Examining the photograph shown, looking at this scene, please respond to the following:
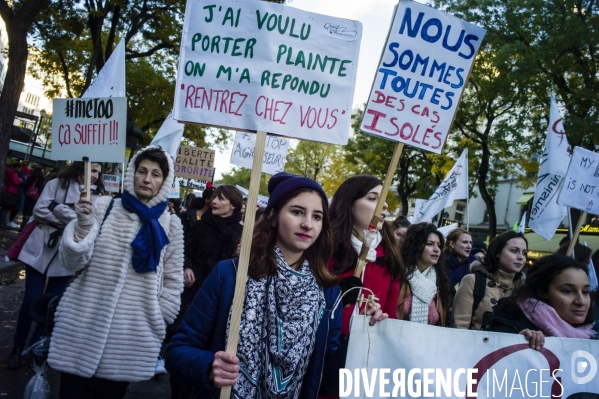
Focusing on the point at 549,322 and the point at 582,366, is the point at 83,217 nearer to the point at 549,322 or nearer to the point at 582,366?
the point at 549,322

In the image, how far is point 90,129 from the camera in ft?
14.2

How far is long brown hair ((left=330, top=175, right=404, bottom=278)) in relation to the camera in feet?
11.7

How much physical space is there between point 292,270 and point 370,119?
122 centimetres

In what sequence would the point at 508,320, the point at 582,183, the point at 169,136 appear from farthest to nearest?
the point at 169,136 < the point at 582,183 < the point at 508,320

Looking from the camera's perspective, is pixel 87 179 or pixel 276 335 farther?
pixel 87 179

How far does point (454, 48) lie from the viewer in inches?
141

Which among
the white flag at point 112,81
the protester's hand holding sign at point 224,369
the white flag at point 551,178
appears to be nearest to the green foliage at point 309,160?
the white flag at point 551,178

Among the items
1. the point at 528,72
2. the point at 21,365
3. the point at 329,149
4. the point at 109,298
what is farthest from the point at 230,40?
the point at 329,149

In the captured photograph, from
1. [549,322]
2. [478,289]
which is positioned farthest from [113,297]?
[478,289]

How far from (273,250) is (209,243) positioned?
307 cm

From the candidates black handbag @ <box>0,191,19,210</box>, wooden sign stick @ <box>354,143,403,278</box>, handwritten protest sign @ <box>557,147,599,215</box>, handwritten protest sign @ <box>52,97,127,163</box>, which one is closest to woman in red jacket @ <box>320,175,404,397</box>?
wooden sign stick @ <box>354,143,403,278</box>

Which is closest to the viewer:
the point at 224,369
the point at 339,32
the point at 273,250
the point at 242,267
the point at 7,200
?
the point at 224,369

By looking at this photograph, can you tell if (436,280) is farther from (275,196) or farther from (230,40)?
(230,40)

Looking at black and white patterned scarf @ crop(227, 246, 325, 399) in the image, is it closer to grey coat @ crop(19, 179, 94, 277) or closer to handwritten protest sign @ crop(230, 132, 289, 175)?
grey coat @ crop(19, 179, 94, 277)
